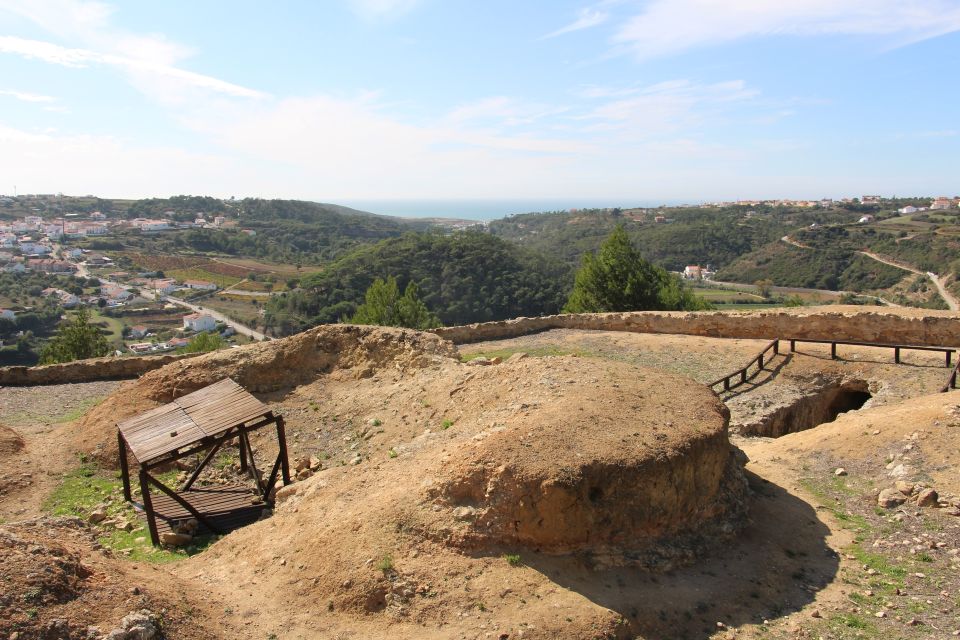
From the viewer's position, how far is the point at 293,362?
15.4m

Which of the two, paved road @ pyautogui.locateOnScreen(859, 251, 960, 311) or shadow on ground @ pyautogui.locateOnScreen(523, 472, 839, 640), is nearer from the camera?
shadow on ground @ pyautogui.locateOnScreen(523, 472, 839, 640)

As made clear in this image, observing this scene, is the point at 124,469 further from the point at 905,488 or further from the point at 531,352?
the point at 905,488

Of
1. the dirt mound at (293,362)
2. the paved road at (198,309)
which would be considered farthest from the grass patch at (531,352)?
the paved road at (198,309)

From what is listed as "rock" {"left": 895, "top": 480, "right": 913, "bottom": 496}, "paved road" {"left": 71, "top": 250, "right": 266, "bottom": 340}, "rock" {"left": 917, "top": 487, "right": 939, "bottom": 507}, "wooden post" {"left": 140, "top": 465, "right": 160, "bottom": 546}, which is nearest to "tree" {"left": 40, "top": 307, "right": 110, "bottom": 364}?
"wooden post" {"left": 140, "top": 465, "right": 160, "bottom": 546}

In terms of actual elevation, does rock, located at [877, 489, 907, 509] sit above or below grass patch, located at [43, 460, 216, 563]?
above

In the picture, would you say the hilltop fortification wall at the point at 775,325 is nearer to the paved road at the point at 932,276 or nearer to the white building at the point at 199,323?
the paved road at the point at 932,276

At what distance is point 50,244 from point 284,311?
199 feet

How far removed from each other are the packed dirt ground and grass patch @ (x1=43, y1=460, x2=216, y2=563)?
0.05 m

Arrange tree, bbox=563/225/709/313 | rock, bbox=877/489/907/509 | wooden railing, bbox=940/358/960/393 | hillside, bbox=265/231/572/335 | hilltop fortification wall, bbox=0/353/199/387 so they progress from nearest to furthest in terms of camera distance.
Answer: rock, bbox=877/489/907/509 < wooden railing, bbox=940/358/960/393 < hilltop fortification wall, bbox=0/353/199/387 < tree, bbox=563/225/709/313 < hillside, bbox=265/231/572/335

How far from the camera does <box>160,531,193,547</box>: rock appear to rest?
9445mm

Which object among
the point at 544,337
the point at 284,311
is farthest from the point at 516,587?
the point at 284,311

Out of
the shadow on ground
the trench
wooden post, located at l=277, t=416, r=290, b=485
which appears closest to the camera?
the shadow on ground

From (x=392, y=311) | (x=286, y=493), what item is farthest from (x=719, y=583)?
(x=392, y=311)

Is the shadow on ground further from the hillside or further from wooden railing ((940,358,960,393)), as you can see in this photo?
the hillside
